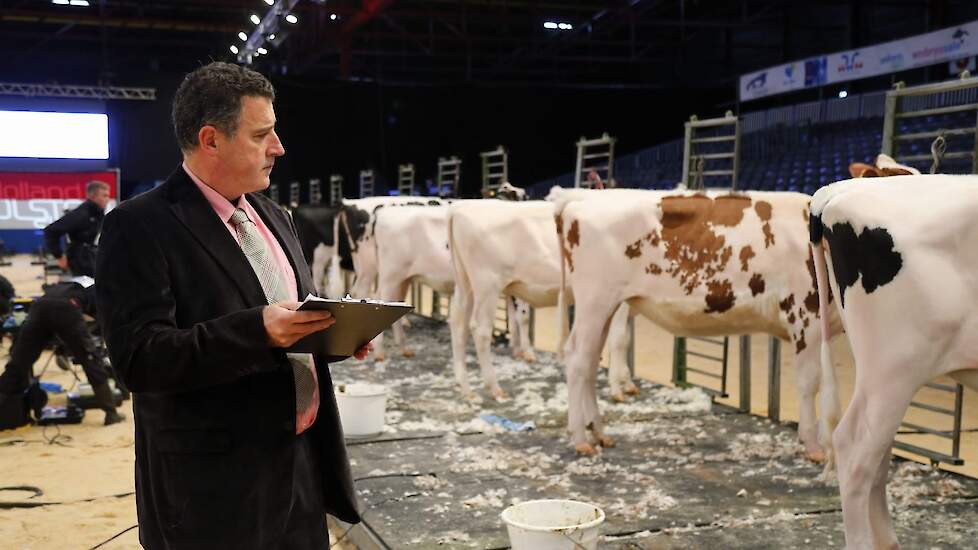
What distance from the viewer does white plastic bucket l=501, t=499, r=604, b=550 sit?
10.1 feet

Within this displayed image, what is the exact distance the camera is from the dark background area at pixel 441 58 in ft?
66.7

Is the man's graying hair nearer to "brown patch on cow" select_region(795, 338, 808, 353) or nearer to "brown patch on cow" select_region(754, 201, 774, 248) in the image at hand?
"brown patch on cow" select_region(754, 201, 774, 248)

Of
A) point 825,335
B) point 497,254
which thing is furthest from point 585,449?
point 497,254

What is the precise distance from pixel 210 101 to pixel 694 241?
3.57 metres

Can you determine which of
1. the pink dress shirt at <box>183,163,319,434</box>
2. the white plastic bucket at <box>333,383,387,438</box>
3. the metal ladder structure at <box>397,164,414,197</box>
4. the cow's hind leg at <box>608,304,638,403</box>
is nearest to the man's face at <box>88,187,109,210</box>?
the white plastic bucket at <box>333,383,387,438</box>

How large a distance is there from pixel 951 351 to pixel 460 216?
4441mm

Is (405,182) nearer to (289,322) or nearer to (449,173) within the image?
(449,173)

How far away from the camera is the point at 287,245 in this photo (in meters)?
2.14

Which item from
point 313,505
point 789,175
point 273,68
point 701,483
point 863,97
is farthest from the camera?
point 273,68

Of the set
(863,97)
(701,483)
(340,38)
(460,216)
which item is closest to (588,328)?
(701,483)

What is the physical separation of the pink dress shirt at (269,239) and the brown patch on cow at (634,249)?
3198 millimetres

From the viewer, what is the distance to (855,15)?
67.5 ft

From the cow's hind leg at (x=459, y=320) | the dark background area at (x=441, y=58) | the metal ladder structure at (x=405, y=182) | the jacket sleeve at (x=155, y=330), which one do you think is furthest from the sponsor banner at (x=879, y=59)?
the jacket sleeve at (x=155, y=330)

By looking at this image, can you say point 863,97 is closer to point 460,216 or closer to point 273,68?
point 460,216
